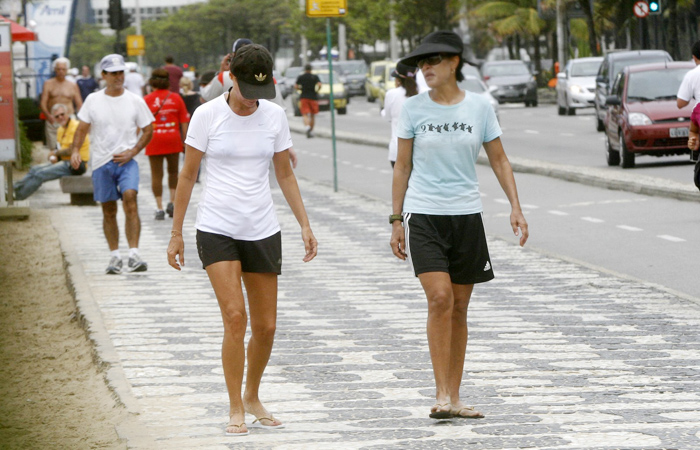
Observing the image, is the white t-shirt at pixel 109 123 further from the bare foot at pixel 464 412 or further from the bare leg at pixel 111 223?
the bare foot at pixel 464 412

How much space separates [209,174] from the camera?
6.49 m

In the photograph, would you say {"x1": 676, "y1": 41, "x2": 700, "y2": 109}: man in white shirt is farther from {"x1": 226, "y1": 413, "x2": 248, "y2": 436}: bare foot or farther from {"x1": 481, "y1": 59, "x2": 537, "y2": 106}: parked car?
{"x1": 481, "y1": 59, "x2": 537, "y2": 106}: parked car

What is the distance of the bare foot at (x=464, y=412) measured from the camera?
6.39m

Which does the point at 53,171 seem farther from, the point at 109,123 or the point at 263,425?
the point at 263,425

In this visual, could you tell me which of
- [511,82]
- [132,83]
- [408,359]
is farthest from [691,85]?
[511,82]

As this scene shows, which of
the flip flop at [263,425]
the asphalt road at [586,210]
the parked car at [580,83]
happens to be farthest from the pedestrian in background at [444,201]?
the parked car at [580,83]

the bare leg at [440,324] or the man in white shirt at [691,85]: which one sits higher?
the man in white shirt at [691,85]

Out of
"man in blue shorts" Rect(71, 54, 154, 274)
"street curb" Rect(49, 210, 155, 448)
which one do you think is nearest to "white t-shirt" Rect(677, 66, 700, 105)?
"man in blue shorts" Rect(71, 54, 154, 274)

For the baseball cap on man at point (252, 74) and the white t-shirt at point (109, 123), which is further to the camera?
the white t-shirt at point (109, 123)

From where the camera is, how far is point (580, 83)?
131 ft

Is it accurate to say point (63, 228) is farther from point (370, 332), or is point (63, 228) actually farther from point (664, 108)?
point (664, 108)

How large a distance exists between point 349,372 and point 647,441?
214 centimetres

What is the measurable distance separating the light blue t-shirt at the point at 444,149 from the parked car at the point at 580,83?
3362 centimetres

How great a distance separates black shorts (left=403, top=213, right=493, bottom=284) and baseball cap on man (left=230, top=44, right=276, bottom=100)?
2.92 ft
